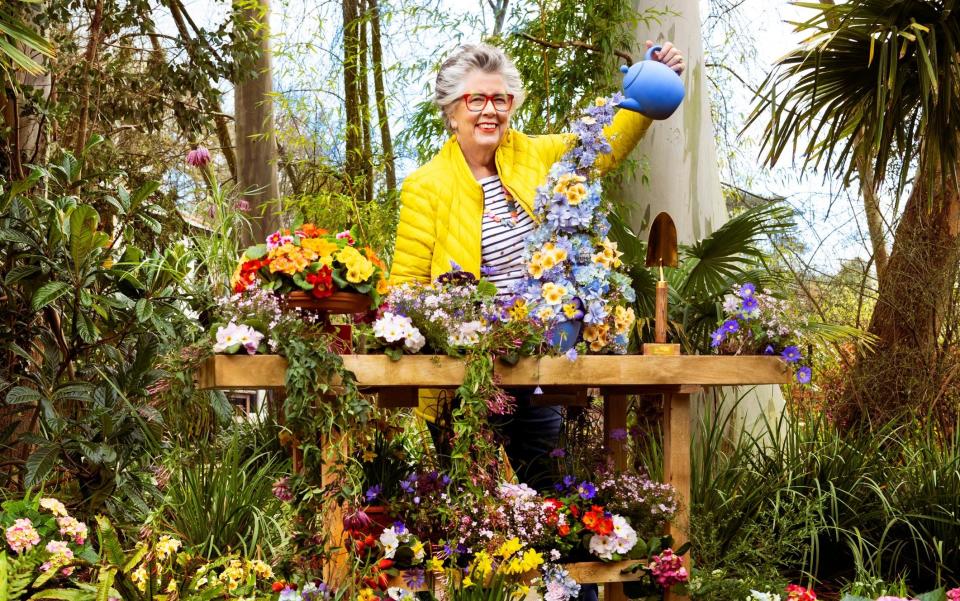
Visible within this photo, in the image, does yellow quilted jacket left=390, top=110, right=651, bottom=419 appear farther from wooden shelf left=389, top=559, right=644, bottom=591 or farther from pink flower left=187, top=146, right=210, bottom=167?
pink flower left=187, top=146, right=210, bottom=167

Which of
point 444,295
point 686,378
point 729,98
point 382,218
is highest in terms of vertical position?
point 729,98

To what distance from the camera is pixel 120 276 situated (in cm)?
402

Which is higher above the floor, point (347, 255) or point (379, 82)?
point (379, 82)

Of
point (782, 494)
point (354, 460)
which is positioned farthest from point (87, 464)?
point (782, 494)

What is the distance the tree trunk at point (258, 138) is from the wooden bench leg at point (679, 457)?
198 inches

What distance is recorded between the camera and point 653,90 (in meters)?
2.76

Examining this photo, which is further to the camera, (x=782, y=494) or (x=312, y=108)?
(x=312, y=108)

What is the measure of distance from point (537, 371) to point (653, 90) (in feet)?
2.99

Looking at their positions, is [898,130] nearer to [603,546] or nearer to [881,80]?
[881,80]

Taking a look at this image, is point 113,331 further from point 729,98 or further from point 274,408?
point 729,98

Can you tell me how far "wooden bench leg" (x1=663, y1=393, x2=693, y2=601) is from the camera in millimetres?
2787

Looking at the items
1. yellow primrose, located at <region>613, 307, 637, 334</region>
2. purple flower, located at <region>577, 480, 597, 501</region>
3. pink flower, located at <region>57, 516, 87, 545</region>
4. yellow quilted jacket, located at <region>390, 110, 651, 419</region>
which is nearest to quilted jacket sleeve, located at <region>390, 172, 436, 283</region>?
yellow quilted jacket, located at <region>390, 110, 651, 419</region>

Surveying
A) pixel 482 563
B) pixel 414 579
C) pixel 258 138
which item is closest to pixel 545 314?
pixel 482 563

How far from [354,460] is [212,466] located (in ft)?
5.05
